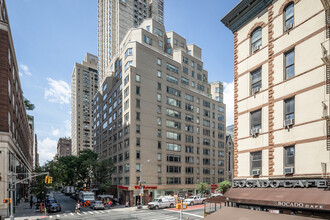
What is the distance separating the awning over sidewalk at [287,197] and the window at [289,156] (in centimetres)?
169

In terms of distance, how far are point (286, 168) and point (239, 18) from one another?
41.4ft

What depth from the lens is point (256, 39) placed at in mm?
18844

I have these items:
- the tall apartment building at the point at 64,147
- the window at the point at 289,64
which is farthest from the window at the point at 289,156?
the tall apartment building at the point at 64,147

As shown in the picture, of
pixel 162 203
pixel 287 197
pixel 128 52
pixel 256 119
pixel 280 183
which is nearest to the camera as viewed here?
pixel 287 197

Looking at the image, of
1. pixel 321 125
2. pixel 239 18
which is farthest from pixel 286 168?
pixel 239 18

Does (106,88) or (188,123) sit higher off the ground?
(106,88)

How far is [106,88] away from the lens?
68.6m

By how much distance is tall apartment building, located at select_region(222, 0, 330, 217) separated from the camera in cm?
1327

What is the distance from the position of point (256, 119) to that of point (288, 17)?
24.1 feet

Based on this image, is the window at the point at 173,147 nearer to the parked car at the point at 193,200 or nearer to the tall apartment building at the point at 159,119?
the tall apartment building at the point at 159,119

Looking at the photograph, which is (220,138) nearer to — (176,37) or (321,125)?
(176,37)

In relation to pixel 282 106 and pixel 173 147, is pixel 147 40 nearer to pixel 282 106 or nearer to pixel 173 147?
pixel 173 147

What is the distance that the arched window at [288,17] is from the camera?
52.2 ft

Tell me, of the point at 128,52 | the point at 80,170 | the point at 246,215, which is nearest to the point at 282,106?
the point at 246,215
